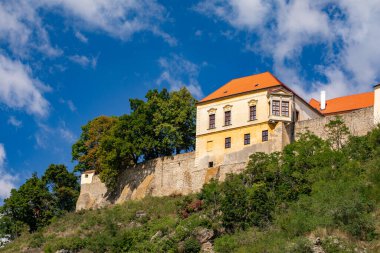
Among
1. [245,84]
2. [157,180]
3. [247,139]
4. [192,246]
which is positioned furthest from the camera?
[157,180]

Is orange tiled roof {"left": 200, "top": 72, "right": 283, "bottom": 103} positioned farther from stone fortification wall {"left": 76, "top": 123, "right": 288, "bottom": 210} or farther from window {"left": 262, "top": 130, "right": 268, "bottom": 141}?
stone fortification wall {"left": 76, "top": 123, "right": 288, "bottom": 210}

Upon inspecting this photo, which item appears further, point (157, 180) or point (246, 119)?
point (157, 180)

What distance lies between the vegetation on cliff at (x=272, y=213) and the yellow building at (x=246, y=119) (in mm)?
2448

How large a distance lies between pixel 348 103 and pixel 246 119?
10059 mm

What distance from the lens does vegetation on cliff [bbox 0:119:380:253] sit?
118 ft

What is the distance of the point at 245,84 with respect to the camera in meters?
54.6

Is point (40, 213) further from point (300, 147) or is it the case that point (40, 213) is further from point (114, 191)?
point (300, 147)

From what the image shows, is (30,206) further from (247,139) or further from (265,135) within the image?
(265,135)

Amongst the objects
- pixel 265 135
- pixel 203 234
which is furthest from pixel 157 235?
pixel 265 135

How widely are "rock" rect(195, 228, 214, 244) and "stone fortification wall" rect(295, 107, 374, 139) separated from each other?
36.9ft

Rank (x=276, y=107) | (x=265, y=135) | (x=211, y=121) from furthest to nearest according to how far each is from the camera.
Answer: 1. (x=211, y=121)
2. (x=276, y=107)
3. (x=265, y=135)

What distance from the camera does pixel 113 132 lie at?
58.2 meters

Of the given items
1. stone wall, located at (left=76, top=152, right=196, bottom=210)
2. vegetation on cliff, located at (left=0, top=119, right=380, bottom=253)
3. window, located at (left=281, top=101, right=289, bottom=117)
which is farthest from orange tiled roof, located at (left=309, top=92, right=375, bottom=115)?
stone wall, located at (left=76, top=152, right=196, bottom=210)

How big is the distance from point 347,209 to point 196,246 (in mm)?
9194
